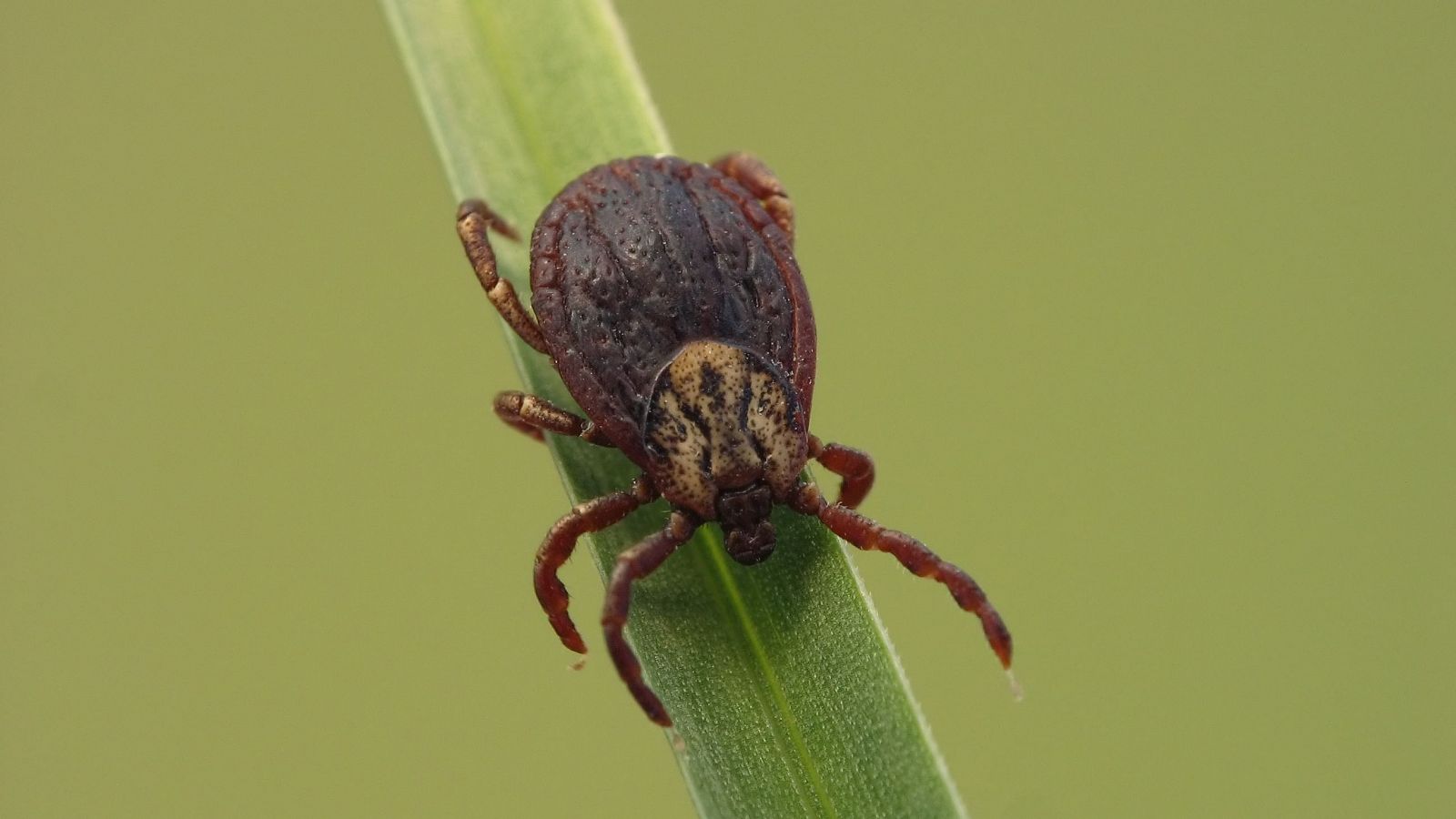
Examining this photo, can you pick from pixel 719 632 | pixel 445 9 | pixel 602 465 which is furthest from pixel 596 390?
pixel 445 9

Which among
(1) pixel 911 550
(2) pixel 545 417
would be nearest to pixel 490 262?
(2) pixel 545 417

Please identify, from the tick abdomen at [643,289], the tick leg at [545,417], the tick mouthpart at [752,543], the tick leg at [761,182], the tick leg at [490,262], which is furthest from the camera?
the tick leg at [761,182]

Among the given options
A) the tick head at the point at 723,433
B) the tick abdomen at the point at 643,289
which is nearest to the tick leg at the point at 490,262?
the tick abdomen at the point at 643,289

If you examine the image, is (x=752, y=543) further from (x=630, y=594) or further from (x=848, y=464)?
(x=848, y=464)

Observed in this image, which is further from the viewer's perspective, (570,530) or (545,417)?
(545,417)

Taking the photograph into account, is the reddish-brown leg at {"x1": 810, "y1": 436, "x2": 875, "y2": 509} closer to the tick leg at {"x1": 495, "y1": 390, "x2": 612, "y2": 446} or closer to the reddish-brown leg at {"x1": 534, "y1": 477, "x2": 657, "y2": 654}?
the reddish-brown leg at {"x1": 534, "y1": 477, "x2": 657, "y2": 654}

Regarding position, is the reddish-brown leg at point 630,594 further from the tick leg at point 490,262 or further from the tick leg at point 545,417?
the tick leg at point 490,262
